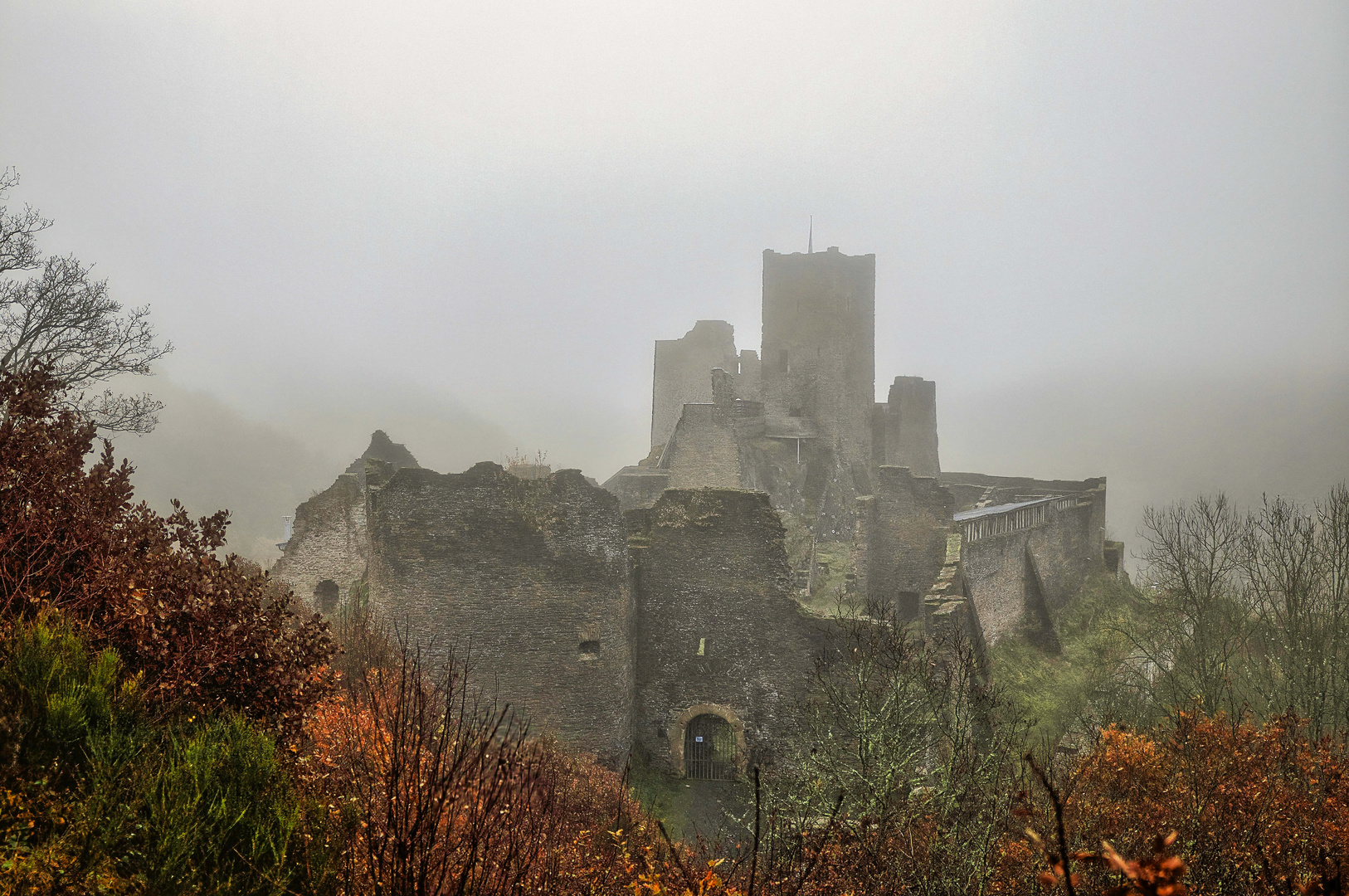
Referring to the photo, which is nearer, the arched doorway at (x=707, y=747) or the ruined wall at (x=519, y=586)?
the ruined wall at (x=519, y=586)

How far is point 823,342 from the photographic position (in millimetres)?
33875

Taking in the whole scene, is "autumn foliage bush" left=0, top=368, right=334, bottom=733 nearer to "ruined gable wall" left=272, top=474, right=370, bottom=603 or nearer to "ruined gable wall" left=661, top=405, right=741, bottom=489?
"ruined gable wall" left=272, top=474, right=370, bottom=603

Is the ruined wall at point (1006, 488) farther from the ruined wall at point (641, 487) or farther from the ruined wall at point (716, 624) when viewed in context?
the ruined wall at point (716, 624)

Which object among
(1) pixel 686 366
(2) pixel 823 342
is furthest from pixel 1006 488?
(1) pixel 686 366

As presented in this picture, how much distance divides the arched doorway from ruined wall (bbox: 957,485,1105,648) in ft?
23.1

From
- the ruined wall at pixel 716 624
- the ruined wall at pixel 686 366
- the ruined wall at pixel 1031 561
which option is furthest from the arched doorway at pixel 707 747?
the ruined wall at pixel 686 366

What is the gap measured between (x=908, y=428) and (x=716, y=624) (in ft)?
78.8

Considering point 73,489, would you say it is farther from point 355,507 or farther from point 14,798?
point 355,507

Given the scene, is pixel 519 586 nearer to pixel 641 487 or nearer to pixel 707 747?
pixel 707 747

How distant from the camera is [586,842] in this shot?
7.47m

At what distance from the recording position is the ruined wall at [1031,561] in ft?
60.4

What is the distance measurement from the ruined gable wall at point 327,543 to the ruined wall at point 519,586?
5835mm

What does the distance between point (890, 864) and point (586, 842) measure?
3290 millimetres

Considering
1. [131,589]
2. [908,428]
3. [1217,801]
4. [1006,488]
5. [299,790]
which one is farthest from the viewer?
[908,428]
